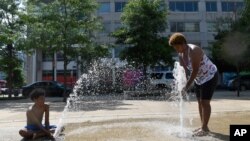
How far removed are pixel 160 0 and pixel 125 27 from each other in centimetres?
328

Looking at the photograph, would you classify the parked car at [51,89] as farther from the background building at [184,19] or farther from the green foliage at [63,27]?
the background building at [184,19]

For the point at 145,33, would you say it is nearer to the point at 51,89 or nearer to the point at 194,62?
the point at 51,89

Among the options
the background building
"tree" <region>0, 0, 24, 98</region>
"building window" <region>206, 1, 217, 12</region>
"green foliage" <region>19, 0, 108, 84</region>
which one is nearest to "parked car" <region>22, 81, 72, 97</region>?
"tree" <region>0, 0, 24, 98</region>

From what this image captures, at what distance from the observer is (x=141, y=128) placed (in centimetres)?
853

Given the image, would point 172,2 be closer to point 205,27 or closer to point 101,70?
point 205,27

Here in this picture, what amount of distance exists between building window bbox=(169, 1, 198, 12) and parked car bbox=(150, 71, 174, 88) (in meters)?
22.2

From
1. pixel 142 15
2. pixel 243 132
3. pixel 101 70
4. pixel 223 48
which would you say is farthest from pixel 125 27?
pixel 243 132

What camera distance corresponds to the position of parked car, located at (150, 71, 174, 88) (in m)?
36.1

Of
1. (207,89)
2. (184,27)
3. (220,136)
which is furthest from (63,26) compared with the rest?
(184,27)

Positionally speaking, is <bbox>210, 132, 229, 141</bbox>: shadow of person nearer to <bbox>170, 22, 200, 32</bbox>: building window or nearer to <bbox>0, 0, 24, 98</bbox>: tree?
<bbox>0, 0, 24, 98</bbox>: tree

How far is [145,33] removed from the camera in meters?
31.8

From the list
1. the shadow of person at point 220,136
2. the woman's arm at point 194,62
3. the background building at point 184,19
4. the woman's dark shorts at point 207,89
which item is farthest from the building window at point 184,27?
the shadow of person at point 220,136

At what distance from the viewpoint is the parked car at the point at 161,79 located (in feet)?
119

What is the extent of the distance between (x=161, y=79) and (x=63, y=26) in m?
14.8
